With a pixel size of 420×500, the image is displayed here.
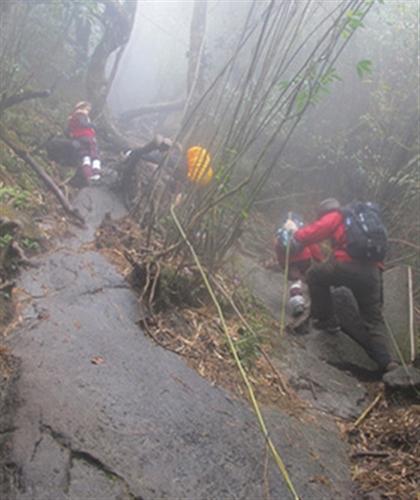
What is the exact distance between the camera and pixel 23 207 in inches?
235

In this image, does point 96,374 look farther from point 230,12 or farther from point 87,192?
point 230,12

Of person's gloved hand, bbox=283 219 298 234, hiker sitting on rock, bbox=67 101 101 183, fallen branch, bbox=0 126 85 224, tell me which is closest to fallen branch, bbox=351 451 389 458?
person's gloved hand, bbox=283 219 298 234

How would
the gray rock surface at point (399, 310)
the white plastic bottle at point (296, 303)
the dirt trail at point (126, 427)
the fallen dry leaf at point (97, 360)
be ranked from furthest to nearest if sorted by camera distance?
the white plastic bottle at point (296, 303) → the gray rock surface at point (399, 310) → the fallen dry leaf at point (97, 360) → the dirt trail at point (126, 427)

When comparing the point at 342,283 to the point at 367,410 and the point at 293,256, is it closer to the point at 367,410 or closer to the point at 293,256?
the point at 293,256

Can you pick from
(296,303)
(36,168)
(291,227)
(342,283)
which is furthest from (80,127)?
(342,283)

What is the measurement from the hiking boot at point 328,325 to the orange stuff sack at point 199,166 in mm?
2264

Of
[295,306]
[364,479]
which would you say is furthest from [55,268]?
[364,479]

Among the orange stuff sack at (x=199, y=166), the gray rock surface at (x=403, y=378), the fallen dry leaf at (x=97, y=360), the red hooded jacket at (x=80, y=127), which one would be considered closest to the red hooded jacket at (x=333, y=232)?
the gray rock surface at (x=403, y=378)

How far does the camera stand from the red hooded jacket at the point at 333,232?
5496 mm

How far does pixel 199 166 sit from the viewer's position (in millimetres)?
4559

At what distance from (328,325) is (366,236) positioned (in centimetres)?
117

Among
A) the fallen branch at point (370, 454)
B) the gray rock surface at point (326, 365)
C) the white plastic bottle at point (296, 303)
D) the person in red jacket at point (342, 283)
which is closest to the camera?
the fallen branch at point (370, 454)

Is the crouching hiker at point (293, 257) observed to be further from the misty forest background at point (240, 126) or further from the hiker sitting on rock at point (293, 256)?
the misty forest background at point (240, 126)

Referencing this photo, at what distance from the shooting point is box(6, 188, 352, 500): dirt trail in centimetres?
246
